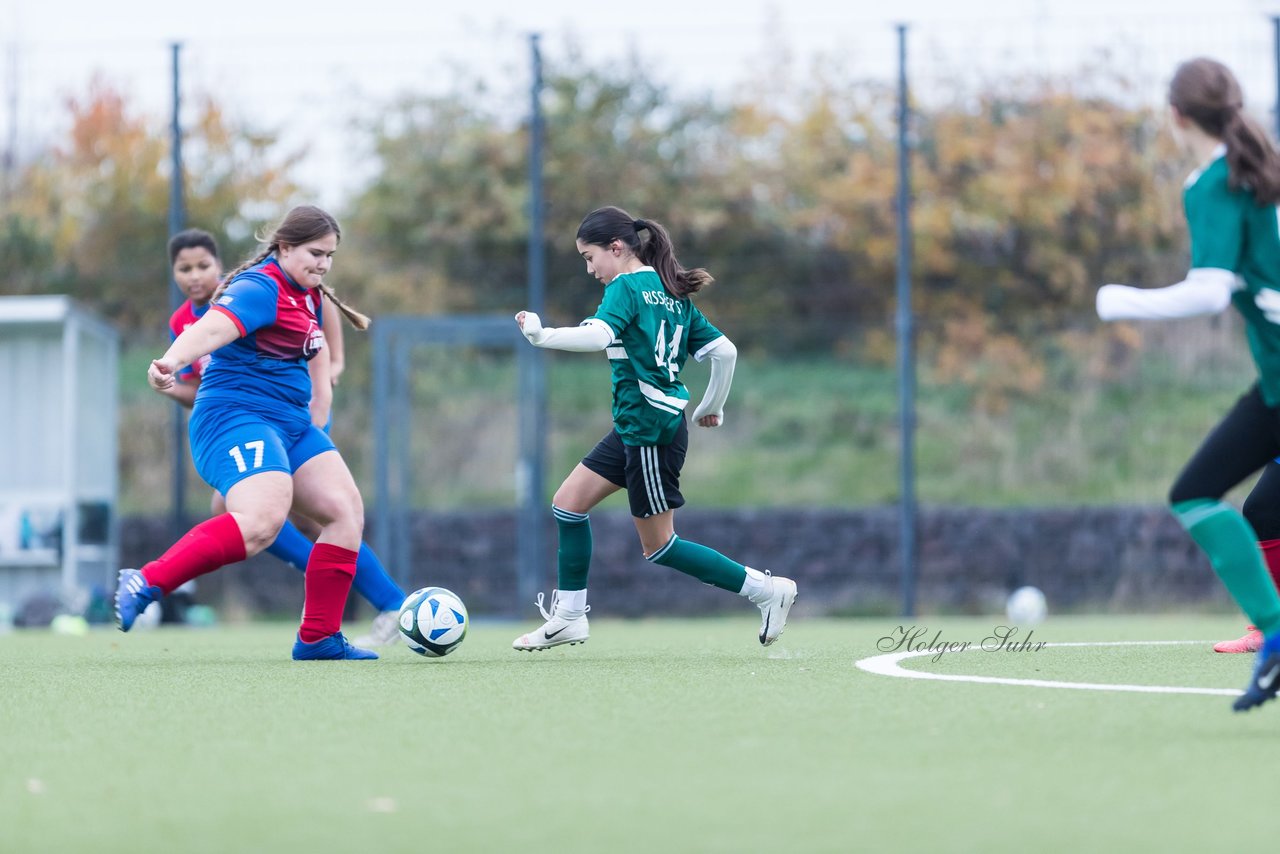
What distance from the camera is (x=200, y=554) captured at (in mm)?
6410

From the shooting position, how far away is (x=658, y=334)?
6750 mm

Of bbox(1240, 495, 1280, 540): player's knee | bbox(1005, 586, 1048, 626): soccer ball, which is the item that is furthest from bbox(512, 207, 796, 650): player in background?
bbox(1005, 586, 1048, 626): soccer ball

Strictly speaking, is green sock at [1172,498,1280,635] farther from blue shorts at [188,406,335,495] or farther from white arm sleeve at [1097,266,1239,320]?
blue shorts at [188,406,335,495]

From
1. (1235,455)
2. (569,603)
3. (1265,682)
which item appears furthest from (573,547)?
(1265,682)

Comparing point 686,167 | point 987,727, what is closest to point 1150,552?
point 686,167

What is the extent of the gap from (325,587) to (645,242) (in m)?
1.78

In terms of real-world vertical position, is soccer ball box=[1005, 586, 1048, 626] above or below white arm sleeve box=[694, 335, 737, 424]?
below

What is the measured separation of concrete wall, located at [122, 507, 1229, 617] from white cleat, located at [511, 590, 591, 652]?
607cm

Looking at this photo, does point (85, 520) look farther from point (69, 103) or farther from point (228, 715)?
point (228, 715)

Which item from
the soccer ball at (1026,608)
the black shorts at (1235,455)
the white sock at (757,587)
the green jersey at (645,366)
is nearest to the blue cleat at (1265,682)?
the black shorts at (1235,455)

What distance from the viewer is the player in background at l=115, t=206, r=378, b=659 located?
6.43 metres

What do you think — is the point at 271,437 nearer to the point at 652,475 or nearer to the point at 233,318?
the point at 233,318

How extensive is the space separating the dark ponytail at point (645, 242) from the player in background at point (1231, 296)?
→ 102 inches

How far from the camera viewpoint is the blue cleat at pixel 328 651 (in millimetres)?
6984
